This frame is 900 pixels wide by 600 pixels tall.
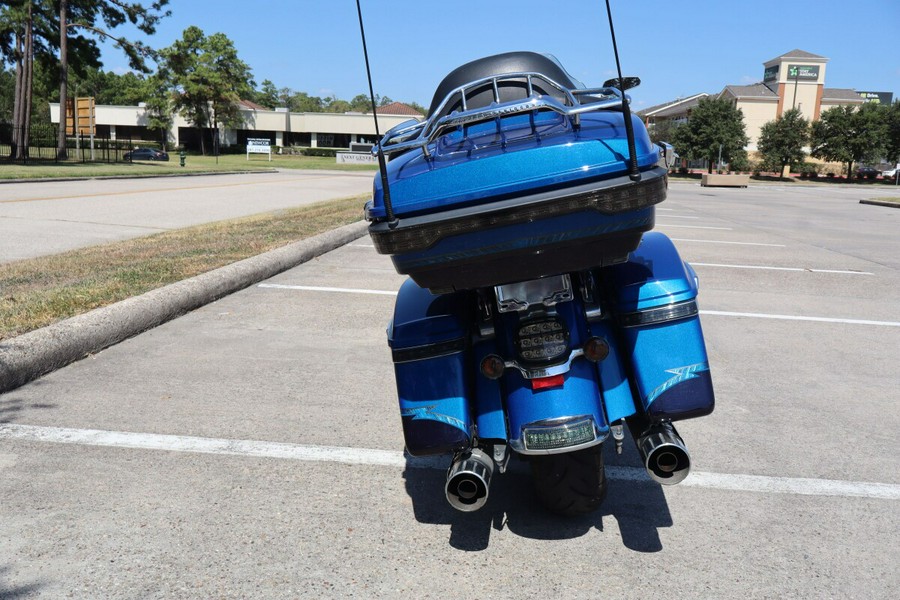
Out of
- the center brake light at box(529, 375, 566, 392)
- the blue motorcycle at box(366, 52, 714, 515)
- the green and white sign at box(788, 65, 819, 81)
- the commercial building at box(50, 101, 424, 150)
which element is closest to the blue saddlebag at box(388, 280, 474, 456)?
the blue motorcycle at box(366, 52, 714, 515)

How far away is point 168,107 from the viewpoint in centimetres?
8031

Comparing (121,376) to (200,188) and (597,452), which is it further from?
(200,188)

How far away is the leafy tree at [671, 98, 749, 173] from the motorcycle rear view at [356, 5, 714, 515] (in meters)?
68.3

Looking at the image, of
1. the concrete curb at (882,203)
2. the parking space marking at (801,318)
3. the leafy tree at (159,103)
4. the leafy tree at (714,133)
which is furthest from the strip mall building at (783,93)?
the parking space marking at (801,318)

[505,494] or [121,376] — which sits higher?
[121,376]

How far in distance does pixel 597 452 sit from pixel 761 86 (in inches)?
4052

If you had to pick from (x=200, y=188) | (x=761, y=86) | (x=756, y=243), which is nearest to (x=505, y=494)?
(x=756, y=243)

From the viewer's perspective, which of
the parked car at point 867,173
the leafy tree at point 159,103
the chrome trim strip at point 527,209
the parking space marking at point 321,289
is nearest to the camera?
the chrome trim strip at point 527,209

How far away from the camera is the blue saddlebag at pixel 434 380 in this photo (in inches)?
111

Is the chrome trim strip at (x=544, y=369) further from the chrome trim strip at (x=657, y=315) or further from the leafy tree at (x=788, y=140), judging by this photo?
the leafy tree at (x=788, y=140)

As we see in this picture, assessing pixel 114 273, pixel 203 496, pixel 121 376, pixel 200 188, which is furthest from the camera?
pixel 200 188

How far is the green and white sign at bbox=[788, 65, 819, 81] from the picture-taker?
91.8 meters

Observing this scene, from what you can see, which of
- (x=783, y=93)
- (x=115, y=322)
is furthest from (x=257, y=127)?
(x=115, y=322)

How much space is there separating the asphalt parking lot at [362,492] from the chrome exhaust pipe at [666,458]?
362mm
